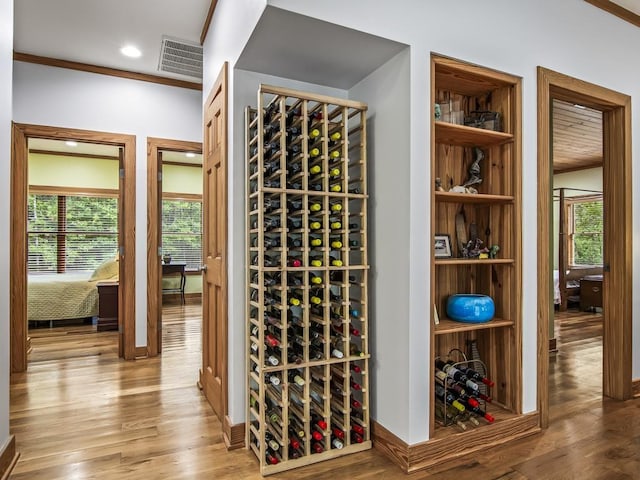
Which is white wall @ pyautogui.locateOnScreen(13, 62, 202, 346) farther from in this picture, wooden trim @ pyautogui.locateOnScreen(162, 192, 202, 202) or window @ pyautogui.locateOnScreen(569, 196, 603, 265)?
window @ pyautogui.locateOnScreen(569, 196, 603, 265)

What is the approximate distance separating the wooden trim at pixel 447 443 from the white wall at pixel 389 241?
0.24ft

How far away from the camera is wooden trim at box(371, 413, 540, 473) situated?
201 cm

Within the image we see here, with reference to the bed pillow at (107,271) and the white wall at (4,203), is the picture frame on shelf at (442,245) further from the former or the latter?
the bed pillow at (107,271)

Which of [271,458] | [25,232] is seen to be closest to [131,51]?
[25,232]

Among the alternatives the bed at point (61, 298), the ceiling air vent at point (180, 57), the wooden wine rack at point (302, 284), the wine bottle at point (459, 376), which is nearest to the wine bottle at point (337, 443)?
the wooden wine rack at point (302, 284)

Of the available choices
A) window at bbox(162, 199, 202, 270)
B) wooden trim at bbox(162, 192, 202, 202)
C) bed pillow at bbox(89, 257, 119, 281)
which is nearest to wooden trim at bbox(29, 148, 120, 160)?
wooden trim at bbox(162, 192, 202, 202)

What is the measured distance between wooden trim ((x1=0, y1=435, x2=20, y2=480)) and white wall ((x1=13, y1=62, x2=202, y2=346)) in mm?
1892

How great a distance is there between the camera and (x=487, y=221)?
2.52 m

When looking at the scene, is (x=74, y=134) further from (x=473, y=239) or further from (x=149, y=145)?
(x=473, y=239)

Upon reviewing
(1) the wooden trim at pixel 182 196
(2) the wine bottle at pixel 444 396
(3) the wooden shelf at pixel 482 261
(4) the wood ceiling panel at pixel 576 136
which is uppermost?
(4) the wood ceiling panel at pixel 576 136

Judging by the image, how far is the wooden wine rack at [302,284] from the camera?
6.73 ft

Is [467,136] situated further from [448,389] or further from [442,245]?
[448,389]

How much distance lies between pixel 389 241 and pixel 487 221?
76 cm

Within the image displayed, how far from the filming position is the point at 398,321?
2.09 meters
